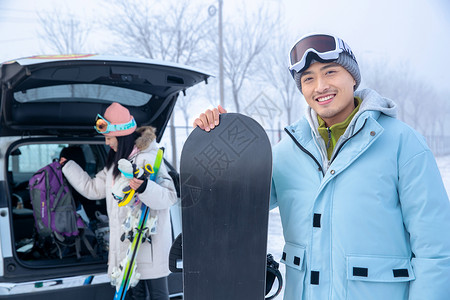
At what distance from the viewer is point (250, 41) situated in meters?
14.4

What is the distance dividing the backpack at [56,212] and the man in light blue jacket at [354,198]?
217 centimetres

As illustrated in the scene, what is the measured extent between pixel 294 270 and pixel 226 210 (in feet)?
1.25

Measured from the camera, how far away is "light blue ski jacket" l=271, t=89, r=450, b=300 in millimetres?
1114

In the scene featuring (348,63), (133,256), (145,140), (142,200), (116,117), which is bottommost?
(133,256)

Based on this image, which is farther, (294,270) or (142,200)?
(142,200)

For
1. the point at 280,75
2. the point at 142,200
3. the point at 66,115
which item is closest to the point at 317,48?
the point at 142,200

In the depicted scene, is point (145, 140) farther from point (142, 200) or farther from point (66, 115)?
point (66, 115)

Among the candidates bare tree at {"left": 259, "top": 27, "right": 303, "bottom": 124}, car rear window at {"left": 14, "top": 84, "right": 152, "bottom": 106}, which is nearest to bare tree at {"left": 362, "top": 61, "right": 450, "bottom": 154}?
bare tree at {"left": 259, "top": 27, "right": 303, "bottom": 124}

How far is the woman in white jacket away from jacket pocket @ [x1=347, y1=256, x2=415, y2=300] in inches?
56.5

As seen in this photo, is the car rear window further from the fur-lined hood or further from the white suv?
the fur-lined hood

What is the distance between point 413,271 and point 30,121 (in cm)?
278

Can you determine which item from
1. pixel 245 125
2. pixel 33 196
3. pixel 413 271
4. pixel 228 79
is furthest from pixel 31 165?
pixel 228 79

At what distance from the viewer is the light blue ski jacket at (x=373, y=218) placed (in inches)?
43.9

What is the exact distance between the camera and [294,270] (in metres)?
1.32
